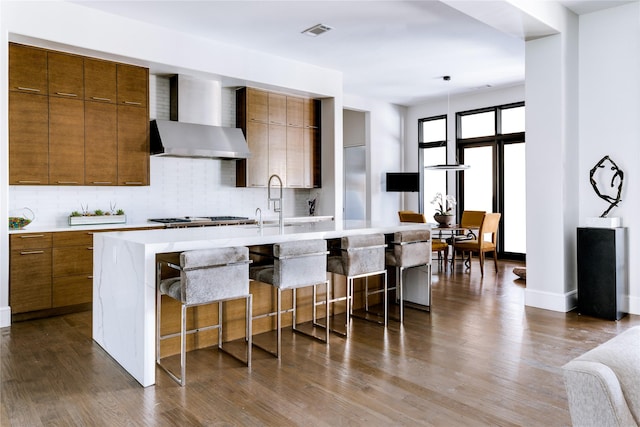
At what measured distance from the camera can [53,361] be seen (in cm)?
323

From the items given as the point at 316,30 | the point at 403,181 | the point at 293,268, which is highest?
the point at 316,30

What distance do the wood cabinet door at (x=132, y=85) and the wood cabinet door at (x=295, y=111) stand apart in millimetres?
2189

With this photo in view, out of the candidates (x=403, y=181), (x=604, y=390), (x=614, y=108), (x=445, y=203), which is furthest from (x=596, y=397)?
(x=445, y=203)

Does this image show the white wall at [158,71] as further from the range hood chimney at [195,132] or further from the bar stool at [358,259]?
the bar stool at [358,259]

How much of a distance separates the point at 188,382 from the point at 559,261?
378 centimetres

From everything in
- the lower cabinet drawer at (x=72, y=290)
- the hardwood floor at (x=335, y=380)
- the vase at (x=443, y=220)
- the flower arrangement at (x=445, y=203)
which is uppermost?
the flower arrangement at (x=445, y=203)

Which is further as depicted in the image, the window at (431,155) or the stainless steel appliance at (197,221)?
the window at (431,155)

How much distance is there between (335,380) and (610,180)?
3647mm

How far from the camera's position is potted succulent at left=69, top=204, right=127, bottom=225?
4.92 meters

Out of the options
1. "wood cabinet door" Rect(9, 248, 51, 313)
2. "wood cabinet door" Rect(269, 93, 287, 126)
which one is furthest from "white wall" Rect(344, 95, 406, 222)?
"wood cabinet door" Rect(9, 248, 51, 313)

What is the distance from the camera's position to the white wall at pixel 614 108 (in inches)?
176

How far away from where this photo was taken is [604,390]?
130 centimetres

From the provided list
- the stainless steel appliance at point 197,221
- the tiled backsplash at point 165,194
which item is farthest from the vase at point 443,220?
the stainless steel appliance at point 197,221

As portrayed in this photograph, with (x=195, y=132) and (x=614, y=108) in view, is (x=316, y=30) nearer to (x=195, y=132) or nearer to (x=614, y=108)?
(x=195, y=132)
